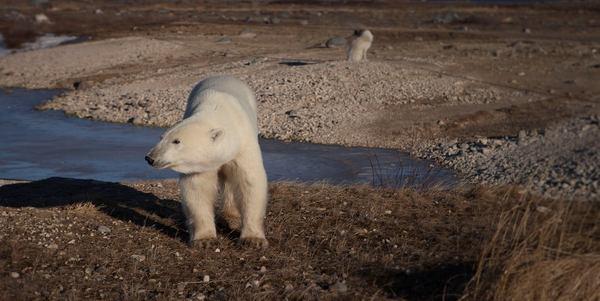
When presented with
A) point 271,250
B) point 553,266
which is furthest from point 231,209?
point 553,266

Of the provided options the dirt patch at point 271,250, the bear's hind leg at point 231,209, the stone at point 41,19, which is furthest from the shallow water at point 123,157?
the stone at point 41,19

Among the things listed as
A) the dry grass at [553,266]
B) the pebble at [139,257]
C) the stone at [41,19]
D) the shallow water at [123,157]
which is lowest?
the stone at [41,19]

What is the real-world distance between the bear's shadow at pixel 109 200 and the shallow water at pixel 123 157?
187cm

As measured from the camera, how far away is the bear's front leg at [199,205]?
671cm

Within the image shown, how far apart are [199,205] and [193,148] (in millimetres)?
963

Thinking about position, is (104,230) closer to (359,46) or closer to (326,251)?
(326,251)

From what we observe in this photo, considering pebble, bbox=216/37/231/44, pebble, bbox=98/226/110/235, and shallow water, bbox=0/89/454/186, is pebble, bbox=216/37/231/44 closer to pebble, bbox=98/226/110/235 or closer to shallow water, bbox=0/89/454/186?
shallow water, bbox=0/89/454/186

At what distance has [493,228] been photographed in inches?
254

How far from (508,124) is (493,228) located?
835cm

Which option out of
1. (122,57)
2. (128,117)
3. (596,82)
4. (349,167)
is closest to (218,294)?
(349,167)

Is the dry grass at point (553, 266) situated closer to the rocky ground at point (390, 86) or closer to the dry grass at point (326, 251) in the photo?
the dry grass at point (326, 251)

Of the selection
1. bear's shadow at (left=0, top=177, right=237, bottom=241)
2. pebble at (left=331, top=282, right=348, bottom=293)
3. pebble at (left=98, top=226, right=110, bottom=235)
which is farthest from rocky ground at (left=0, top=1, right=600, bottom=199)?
pebble at (left=98, top=226, right=110, bottom=235)

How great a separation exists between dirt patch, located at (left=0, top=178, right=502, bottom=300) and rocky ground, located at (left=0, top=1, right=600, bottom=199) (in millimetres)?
859

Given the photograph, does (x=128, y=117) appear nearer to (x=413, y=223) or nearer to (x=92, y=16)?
(x=413, y=223)
